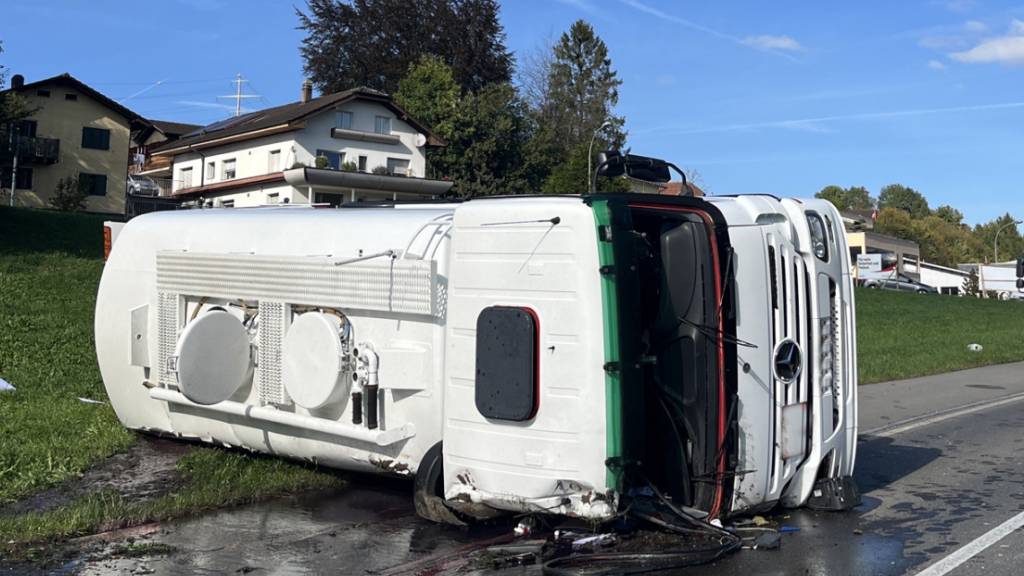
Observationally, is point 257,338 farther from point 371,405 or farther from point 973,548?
point 973,548

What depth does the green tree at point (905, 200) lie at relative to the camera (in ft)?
555

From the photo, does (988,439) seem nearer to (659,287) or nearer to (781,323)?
(781,323)

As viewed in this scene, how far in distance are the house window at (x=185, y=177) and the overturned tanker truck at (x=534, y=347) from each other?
47.2 metres

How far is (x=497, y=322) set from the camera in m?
5.88

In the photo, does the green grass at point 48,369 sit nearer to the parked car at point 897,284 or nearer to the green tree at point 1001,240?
the parked car at point 897,284

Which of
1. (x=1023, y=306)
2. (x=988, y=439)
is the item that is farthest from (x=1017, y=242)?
(x=988, y=439)

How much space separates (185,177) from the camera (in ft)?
176

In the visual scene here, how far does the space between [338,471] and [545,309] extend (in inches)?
119

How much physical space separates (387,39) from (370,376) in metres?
54.7

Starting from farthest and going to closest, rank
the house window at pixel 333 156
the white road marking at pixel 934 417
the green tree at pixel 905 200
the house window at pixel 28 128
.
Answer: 1. the green tree at pixel 905 200
2. the house window at pixel 28 128
3. the house window at pixel 333 156
4. the white road marking at pixel 934 417

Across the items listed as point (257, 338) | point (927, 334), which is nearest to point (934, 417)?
point (257, 338)

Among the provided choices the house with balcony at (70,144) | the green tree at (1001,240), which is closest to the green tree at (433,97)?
the house with balcony at (70,144)

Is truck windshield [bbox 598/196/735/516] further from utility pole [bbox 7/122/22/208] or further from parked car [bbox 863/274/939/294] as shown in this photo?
parked car [bbox 863/274/939/294]

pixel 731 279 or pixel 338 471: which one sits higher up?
pixel 731 279
